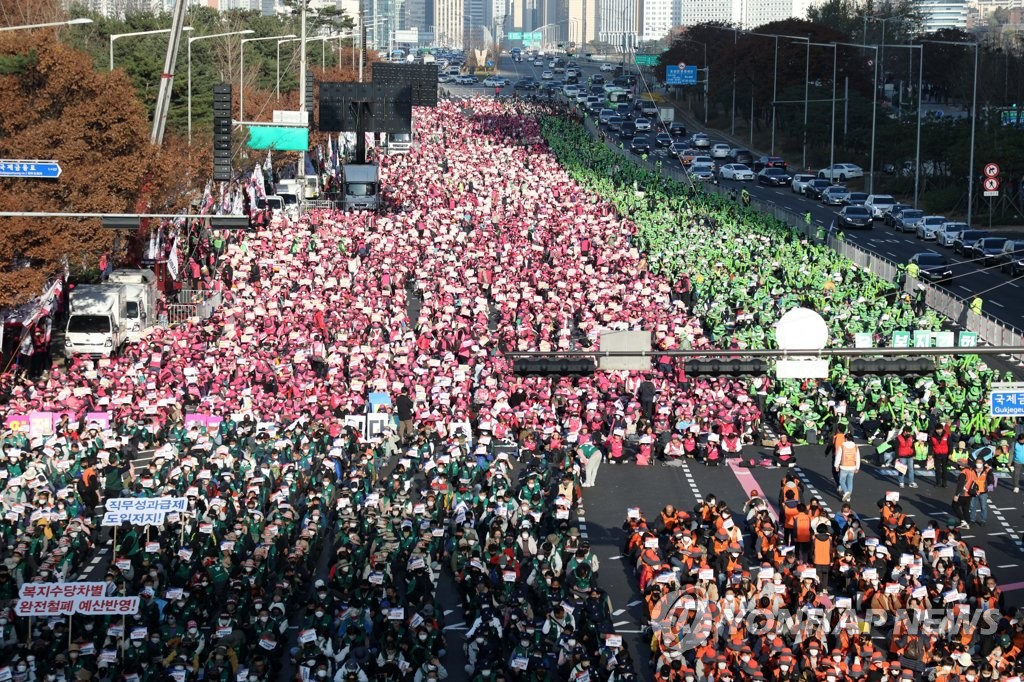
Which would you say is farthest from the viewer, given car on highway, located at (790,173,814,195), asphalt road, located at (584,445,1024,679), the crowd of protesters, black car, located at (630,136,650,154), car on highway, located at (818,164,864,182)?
black car, located at (630,136,650,154)

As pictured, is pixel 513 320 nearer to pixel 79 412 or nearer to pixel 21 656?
pixel 79 412

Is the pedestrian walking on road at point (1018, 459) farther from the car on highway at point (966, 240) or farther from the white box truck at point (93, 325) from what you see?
the car on highway at point (966, 240)

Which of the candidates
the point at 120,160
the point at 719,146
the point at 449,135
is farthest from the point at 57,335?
the point at 719,146

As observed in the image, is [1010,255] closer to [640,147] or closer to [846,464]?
[846,464]

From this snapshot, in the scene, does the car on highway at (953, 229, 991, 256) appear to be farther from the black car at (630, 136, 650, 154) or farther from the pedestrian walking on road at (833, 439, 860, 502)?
the black car at (630, 136, 650, 154)

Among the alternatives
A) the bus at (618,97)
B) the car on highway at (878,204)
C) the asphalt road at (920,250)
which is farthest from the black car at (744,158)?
the bus at (618,97)

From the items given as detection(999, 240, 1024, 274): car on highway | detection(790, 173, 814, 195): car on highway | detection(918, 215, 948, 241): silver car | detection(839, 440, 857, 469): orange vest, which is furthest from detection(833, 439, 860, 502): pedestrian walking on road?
detection(790, 173, 814, 195): car on highway
